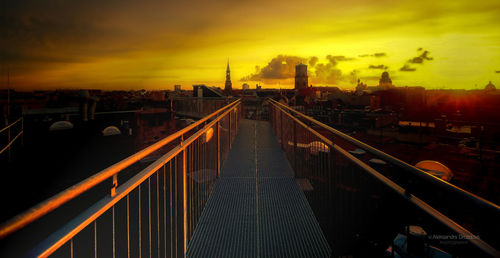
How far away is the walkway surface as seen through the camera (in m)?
2.80

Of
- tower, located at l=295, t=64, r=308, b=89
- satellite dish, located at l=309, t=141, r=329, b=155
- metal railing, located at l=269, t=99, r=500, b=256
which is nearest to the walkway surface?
metal railing, located at l=269, t=99, r=500, b=256

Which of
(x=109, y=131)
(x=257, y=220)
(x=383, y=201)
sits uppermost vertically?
(x=383, y=201)

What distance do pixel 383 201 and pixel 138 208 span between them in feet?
7.01

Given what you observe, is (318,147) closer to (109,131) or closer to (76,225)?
(76,225)

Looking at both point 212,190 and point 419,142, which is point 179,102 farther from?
point 419,142

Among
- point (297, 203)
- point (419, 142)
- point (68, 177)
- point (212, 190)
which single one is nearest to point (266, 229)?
point (297, 203)

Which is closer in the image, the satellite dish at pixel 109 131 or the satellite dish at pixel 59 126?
the satellite dish at pixel 59 126

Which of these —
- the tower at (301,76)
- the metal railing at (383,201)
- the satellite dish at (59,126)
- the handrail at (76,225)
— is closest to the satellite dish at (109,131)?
the satellite dish at (59,126)

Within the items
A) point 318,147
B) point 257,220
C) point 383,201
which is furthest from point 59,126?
point 383,201

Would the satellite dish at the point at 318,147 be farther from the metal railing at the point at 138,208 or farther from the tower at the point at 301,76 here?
the tower at the point at 301,76

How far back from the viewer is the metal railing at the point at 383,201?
1.04m

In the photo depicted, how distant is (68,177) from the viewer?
1561 centimetres

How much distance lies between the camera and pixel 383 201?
7.87 ft

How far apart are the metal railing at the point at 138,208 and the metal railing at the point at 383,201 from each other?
1360mm
